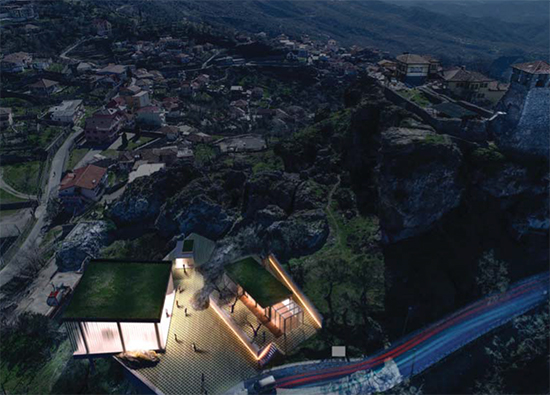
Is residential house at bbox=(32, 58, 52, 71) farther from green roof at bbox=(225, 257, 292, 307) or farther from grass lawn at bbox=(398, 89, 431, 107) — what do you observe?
green roof at bbox=(225, 257, 292, 307)

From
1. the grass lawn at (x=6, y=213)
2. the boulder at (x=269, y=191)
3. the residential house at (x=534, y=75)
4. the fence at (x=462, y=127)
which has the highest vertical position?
the residential house at (x=534, y=75)

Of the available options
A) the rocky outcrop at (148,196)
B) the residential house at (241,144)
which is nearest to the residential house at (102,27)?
the residential house at (241,144)

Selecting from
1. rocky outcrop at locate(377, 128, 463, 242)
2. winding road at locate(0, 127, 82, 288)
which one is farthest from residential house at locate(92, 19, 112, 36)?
rocky outcrop at locate(377, 128, 463, 242)

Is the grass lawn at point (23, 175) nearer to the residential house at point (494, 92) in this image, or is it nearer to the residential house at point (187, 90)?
the residential house at point (187, 90)

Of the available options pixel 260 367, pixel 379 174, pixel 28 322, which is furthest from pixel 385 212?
pixel 28 322

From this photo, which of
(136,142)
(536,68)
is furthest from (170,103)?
(536,68)
